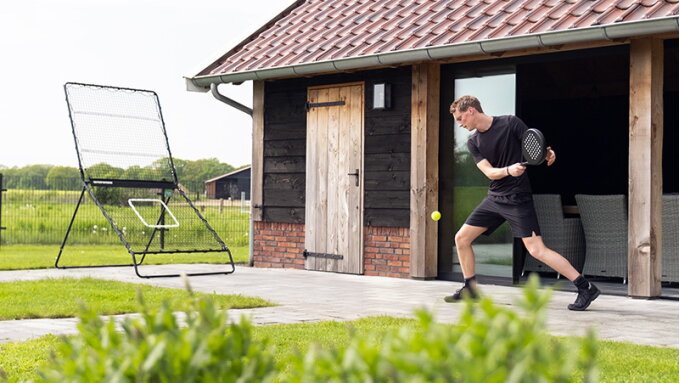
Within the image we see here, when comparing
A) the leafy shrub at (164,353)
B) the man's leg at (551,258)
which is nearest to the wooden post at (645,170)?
the man's leg at (551,258)

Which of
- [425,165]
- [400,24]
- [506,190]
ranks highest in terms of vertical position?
[400,24]

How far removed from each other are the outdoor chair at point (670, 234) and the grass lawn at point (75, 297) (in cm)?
397

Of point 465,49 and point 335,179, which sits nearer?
point 465,49

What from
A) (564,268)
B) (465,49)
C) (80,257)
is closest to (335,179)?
(465,49)

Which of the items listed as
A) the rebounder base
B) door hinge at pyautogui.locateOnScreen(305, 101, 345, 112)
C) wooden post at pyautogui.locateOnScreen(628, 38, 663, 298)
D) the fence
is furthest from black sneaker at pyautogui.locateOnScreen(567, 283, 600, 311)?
the fence

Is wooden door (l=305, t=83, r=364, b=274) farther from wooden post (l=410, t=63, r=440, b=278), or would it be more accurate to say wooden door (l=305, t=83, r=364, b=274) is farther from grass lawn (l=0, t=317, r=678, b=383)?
grass lawn (l=0, t=317, r=678, b=383)

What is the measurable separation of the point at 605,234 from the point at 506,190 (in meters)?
2.81

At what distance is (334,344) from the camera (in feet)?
15.3

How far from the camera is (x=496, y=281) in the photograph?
9664 mm

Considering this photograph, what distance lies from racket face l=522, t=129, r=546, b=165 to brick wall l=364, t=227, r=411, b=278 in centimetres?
309

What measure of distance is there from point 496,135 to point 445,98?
8.30 ft

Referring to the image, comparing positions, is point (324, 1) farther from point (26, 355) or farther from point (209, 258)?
point (26, 355)

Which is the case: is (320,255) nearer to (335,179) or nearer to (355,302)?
(335,179)

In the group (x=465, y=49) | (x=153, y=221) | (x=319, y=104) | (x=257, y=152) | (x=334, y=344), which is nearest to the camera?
(x=334, y=344)
